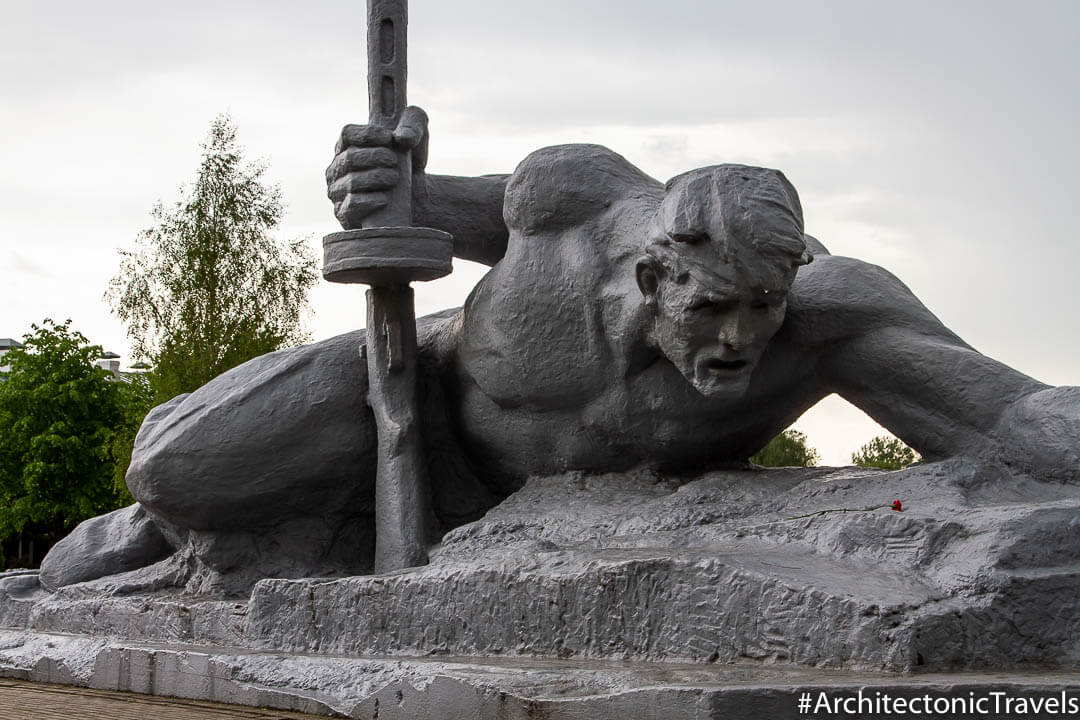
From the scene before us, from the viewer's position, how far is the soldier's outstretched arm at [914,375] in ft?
12.7

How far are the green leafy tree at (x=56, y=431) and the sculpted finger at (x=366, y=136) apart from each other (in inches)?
667

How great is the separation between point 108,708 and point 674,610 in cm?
169

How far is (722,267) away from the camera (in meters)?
3.74

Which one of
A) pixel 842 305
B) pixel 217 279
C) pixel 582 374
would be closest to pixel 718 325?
pixel 842 305

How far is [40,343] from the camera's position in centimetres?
2284

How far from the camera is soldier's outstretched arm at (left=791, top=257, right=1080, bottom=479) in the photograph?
3871mm

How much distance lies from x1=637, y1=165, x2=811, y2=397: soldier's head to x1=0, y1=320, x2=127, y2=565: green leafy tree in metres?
18.0

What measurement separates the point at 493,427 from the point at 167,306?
14288mm

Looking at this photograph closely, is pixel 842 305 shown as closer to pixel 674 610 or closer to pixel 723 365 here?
pixel 723 365

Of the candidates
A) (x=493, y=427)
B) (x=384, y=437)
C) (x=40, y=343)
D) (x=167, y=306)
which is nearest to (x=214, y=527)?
(x=384, y=437)

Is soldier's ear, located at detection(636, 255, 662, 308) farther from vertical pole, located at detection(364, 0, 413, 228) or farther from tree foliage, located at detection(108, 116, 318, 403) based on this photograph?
tree foliage, located at detection(108, 116, 318, 403)

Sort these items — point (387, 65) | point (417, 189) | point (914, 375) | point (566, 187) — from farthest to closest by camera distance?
point (417, 189), point (387, 65), point (566, 187), point (914, 375)

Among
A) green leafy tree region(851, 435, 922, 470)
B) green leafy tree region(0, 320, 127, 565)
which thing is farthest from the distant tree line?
green leafy tree region(851, 435, 922, 470)

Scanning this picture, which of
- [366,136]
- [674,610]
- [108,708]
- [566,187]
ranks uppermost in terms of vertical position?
[366,136]
